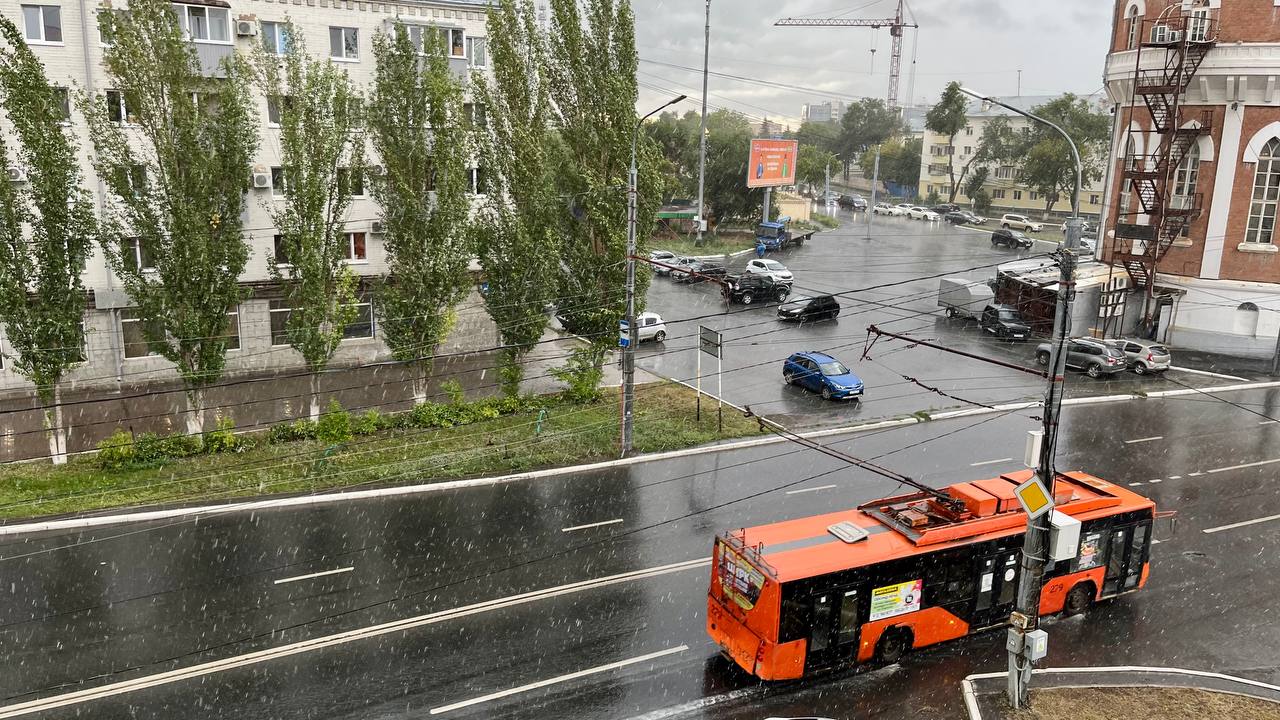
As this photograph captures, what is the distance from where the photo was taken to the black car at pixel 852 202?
99.5m

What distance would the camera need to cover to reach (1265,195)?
3756 cm

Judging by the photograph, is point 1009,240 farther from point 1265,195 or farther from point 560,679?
point 560,679

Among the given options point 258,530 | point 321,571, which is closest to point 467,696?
point 321,571

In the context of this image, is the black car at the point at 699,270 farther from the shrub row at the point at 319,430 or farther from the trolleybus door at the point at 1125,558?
the trolleybus door at the point at 1125,558

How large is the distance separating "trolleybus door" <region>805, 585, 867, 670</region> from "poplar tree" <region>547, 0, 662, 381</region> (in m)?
14.9

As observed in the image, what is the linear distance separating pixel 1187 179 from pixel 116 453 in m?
42.0

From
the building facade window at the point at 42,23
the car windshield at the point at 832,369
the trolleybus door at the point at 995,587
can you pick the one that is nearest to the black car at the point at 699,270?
the car windshield at the point at 832,369

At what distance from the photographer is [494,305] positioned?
27.7 m

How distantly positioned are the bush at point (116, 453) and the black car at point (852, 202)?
85.7 meters

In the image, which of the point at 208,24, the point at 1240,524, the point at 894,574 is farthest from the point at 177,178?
the point at 1240,524

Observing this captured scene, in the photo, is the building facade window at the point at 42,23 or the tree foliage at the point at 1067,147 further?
the tree foliage at the point at 1067,147

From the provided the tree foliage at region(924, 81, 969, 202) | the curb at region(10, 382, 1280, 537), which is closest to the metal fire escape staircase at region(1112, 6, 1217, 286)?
the curb at region(10, 382, 1280, 537)

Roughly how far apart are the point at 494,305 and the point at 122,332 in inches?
524

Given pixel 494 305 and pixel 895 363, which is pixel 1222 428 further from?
pixel 494 305
